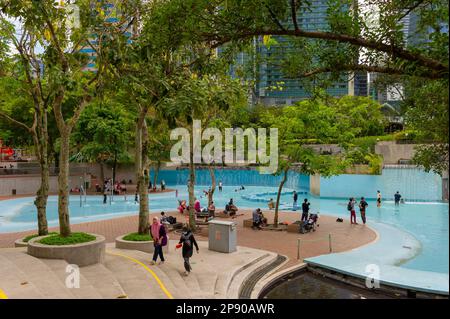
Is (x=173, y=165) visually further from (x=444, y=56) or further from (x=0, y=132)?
(x=444, y=56)

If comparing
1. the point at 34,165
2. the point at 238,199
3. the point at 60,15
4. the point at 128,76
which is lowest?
the point at 238,199

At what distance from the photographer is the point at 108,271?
11367 millimetres

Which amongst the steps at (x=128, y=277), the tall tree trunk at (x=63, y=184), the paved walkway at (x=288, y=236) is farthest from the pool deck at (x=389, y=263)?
the tall tree trunk at (x=63, y=184)

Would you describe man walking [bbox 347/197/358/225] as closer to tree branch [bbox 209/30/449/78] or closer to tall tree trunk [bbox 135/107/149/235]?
tall tree trunk [bbox 135/107/149/235]

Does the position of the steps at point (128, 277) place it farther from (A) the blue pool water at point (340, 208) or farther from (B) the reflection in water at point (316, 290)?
(A) the blue pool water at point (340, 208)

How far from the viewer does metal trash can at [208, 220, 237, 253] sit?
15.5m

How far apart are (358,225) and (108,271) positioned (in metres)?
16.0

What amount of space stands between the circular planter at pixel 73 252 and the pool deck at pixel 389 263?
7200 millimetres

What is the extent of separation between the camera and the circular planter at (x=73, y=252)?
1162 cm

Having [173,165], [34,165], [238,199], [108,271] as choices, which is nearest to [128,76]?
[108,271]
